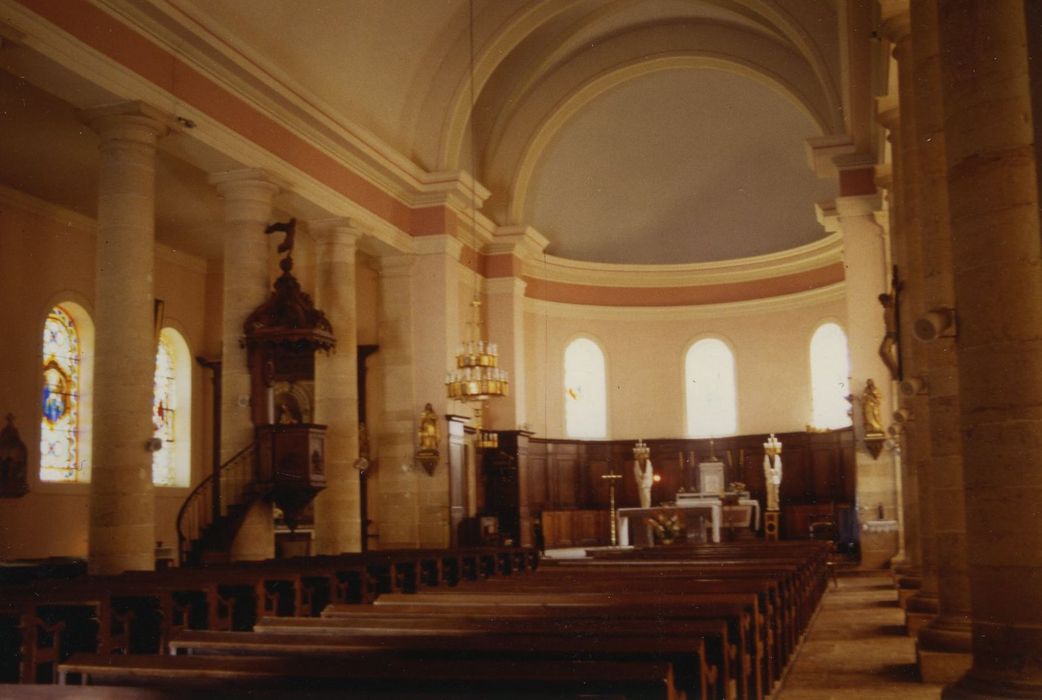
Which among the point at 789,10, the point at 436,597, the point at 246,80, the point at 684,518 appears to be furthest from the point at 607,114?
the point at 436,597

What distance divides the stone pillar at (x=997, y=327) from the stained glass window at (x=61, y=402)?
51.2 ft

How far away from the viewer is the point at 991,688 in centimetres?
509

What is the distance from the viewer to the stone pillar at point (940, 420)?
7.32 meters

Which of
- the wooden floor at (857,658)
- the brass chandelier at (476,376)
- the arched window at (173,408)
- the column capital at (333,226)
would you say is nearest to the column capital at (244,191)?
the column capital at (333,226)

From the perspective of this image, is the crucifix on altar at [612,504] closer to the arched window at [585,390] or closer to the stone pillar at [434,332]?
the arched window at [585,390]

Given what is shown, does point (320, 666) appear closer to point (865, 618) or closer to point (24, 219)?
point (865, 618)

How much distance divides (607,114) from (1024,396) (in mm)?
20247

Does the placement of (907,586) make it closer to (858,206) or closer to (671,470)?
(858,206)

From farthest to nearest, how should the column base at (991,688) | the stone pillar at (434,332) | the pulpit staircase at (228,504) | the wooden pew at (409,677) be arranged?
the stone pillar at (434,332)
the pulpit staircase at (228,504)
the column base at (991,688)
the wooden pew at (409,677)

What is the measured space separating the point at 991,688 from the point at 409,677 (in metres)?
2.86

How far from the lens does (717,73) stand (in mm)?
23375

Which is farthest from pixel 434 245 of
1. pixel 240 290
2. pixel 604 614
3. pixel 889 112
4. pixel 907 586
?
pixel 604 614

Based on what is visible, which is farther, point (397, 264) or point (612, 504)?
point (612, 504)

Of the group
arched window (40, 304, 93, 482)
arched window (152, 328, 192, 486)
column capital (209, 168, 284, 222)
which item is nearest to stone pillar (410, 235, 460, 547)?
arched window (152, 328, 192, 486)
